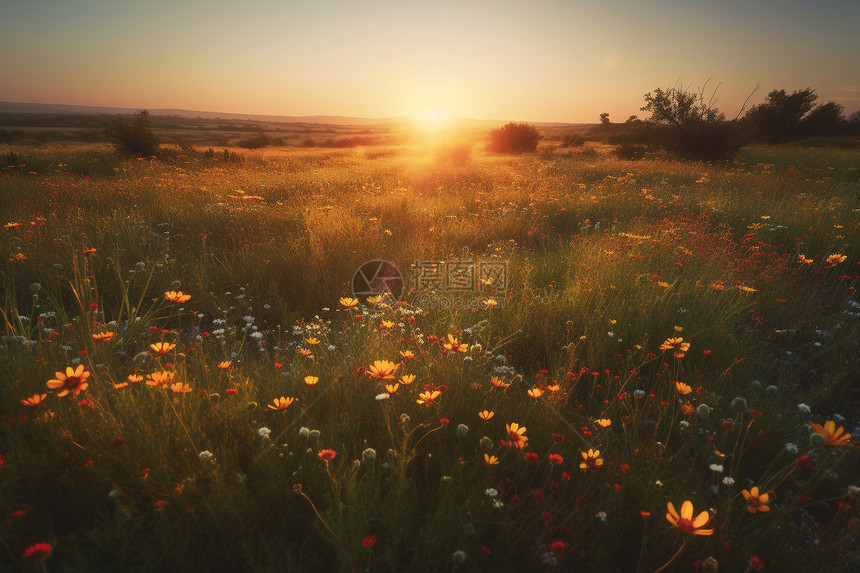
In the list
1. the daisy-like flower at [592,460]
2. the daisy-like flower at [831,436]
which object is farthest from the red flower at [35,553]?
the daisy-like flower at [831,436]

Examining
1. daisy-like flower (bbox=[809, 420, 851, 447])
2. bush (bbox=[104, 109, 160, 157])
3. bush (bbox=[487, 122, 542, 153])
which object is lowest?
daisy-like flower (bbox=[809, 420, 851, 447])

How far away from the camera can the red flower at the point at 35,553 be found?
85 centimetres

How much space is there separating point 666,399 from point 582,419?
2.11 ft

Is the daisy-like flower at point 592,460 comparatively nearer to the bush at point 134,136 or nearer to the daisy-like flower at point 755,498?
the daisy-like flower at point 755,498

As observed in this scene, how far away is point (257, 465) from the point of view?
1.50 meters

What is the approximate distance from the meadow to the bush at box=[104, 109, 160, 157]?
11.0 m

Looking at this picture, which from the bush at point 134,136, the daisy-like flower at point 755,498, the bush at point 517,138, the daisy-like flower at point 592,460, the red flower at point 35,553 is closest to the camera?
the red flower at point 35,553

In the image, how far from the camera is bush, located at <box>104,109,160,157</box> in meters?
14.3

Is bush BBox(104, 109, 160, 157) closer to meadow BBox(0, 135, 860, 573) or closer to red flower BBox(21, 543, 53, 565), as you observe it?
meadow BBox(0, 135, 860, 573)

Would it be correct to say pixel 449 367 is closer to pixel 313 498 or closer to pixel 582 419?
pixel 582 419

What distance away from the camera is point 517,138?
26.1 metres

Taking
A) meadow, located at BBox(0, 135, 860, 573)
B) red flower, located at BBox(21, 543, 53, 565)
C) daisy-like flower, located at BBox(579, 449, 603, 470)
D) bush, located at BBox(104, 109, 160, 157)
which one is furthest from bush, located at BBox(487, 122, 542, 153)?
red flower, located at BBox(21, 543, 53, 565)

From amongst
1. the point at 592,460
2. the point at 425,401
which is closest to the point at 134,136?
the point at 425,401

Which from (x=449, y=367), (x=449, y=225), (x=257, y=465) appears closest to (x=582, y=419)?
(x=449, y=367)
